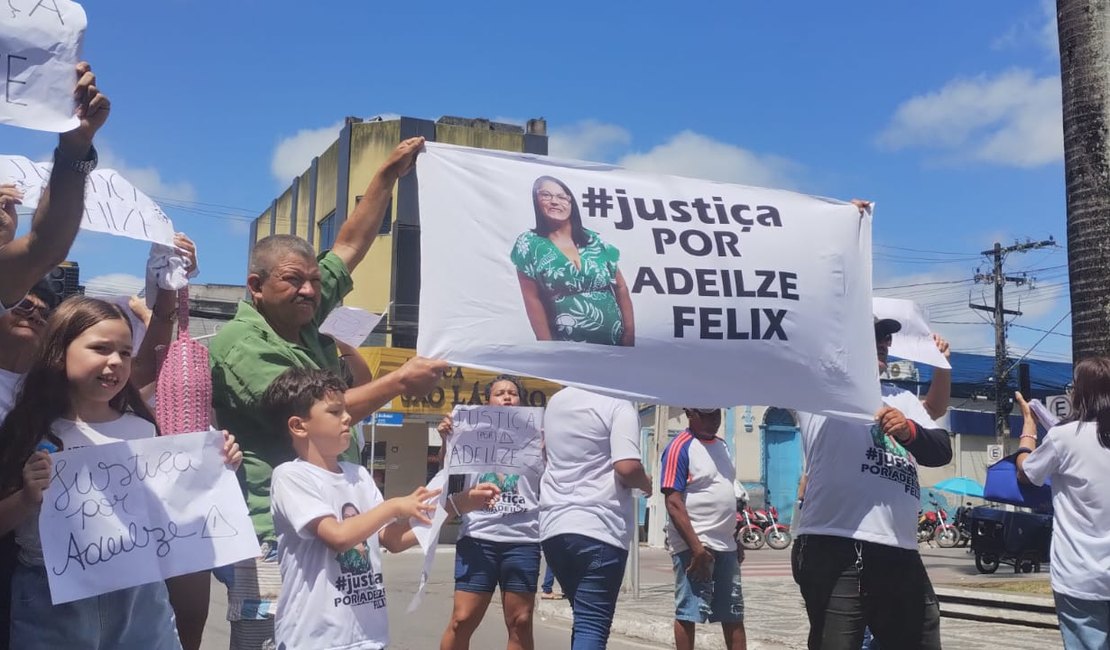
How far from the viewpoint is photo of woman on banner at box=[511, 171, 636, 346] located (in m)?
4.08

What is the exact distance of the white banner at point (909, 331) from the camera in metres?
5.12

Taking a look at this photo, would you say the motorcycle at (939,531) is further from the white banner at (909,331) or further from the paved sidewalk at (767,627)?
the white banner at (909,331)

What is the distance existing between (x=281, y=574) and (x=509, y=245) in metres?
1.45

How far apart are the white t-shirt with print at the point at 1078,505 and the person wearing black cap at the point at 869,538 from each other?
61 cm

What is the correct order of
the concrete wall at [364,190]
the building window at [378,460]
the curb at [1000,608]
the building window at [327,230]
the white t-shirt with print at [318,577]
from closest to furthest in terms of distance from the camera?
the white t-shirt with print at [318,577] < the curb at [1000,608] < the building window at [378,460] < the concrete wall at [364,190] < the building window at [327,230]

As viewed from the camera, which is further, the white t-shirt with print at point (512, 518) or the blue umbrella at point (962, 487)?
the blue umbrella at point (962, 487)

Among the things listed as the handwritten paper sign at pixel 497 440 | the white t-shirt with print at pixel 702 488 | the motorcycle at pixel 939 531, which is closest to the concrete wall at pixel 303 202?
the motorcycle at pixel 939 531

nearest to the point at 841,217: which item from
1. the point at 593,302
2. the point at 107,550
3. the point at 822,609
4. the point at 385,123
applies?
the point at 593,302

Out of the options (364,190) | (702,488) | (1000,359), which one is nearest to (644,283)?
(702,488)

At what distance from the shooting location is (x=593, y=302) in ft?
13.7

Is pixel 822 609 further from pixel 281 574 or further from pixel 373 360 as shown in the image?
pixel 373 360

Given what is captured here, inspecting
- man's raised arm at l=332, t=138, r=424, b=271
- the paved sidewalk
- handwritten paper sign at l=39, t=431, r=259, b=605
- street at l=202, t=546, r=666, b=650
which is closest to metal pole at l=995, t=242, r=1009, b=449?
the paved sidewalk

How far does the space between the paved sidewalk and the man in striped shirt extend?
2.19m

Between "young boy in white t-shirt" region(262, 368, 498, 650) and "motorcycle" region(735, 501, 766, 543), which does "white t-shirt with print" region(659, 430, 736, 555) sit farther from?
"motorcycle" region(735, 501, 766, 543)
